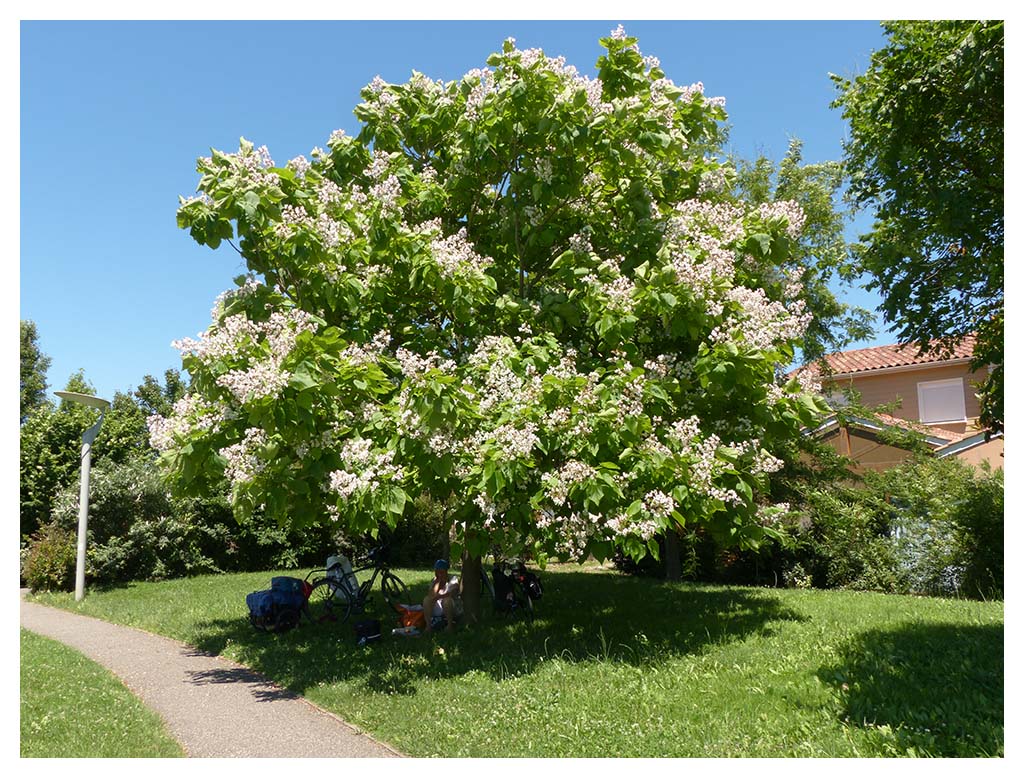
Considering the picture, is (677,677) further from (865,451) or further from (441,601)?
(865,451)

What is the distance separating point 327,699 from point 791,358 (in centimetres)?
706

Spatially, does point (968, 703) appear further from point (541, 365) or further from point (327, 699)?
point (327, 699)

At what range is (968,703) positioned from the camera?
6.64 meters

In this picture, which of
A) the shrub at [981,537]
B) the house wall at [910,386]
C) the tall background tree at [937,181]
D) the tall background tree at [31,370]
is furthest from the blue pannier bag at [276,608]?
the tall background tree at [31,370]

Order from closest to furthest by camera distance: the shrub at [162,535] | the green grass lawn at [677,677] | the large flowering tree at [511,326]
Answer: the green grass lawn at [677,677]
the large flowering tree at [511,326]
the shrub at [162,535]

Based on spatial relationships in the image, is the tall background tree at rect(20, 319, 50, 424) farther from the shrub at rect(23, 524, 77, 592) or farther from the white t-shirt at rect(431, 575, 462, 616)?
the white t-shirt at rect(431, 575, 462, 616)

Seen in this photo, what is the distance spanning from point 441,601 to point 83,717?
17.7 ft

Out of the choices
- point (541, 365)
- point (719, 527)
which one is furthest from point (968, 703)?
point (541, 365)

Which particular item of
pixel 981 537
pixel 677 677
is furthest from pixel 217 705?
pixel 981 537

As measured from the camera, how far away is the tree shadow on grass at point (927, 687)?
6055 mm

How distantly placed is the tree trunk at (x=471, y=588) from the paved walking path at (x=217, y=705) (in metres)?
3.47

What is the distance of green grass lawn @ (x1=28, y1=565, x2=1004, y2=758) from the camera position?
258 inches

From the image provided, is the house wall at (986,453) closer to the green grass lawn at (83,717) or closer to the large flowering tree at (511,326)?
the large flowering tree at (511,326)

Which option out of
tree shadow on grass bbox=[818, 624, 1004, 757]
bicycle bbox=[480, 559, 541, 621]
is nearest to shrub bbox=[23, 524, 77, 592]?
bicycle bbox=[480, 559, 541, 621]
